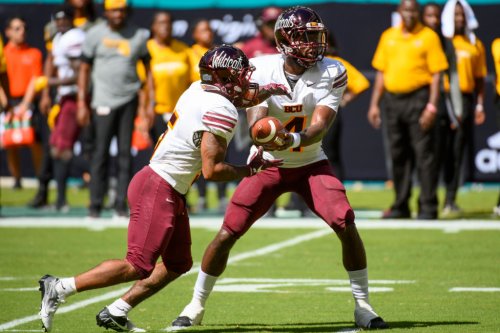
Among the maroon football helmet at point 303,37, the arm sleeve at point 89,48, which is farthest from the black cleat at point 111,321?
the arm sleeve at point 89,48

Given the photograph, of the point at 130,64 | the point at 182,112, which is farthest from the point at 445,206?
the point at 182,112

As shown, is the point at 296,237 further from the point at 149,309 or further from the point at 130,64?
the point at 149,309

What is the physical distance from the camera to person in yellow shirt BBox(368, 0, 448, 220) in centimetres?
1299

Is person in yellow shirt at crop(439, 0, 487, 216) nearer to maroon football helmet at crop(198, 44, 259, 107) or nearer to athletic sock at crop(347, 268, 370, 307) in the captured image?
athletic sock at crop(347, 268, 370, 307)

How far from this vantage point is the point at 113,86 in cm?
1319

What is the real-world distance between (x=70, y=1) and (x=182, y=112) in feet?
30.4

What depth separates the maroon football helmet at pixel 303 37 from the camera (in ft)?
23.2

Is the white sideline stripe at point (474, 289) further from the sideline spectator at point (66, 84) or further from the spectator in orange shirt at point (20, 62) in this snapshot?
the spectator in orange shirt at point (20, 62)

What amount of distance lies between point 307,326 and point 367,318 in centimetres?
37

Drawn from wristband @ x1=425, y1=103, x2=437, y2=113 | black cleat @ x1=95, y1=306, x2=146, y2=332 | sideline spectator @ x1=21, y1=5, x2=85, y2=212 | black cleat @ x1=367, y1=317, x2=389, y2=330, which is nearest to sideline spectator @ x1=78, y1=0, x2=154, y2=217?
sideline spectator @ x1=21, y1=5, x2=85, y2=212

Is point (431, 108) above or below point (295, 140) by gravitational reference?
below

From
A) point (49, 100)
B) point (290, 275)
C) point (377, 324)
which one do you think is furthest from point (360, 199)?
point (377, 324)

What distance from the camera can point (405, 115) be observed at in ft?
43.2

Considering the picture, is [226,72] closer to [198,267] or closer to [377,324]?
[377,324]
